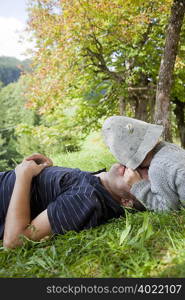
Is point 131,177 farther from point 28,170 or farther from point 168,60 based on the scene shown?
point 168,60

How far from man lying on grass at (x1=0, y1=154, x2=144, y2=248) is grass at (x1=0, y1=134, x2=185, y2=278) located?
79 mm

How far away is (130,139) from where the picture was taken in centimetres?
216

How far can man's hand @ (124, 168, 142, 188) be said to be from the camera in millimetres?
2117

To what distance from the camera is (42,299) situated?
129cm

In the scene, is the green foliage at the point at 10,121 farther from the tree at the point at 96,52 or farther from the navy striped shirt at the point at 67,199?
the navy striped shirt at the point at 67,199

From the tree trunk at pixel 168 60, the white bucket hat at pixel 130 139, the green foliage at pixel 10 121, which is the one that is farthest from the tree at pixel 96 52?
the green foliage at pixel 10 121

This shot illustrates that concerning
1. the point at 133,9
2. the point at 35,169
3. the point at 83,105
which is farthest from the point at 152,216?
the point at 83,105

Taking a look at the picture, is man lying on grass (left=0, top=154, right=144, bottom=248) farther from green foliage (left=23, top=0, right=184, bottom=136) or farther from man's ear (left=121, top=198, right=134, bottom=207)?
green foliage (left=23, top=0, right=184, bottom=136)

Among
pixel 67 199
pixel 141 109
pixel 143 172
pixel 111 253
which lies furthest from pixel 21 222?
pixel 141 109

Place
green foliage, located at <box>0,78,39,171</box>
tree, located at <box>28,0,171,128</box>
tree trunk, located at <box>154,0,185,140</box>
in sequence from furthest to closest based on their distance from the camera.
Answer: green foliage, located at <box>0,78,39,171</box>, tree, located at <box>28,0,171,128</box>, tree trunk, located at <box>154,0,185,140</box>

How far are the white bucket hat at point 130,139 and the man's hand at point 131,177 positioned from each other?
0.14ft

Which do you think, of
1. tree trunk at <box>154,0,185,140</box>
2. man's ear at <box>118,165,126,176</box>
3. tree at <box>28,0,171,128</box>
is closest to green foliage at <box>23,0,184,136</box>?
tree at <box>28,0,171,128</box>

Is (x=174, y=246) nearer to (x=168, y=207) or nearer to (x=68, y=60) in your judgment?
(x=168, y=207)

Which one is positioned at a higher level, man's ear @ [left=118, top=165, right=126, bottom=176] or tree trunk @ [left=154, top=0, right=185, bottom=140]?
tree trunk @ [left=154, top=0, right=185, bottom=140]
